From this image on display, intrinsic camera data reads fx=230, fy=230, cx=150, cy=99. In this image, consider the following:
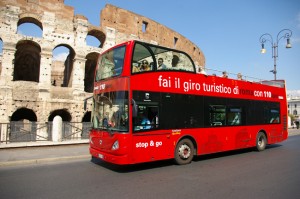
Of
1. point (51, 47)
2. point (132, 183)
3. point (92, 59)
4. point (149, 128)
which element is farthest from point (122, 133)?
point (92, 59)

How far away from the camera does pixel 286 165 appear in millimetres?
7820

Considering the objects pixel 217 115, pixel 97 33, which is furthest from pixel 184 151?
pixel 97 33

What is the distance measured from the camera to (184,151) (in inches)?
317

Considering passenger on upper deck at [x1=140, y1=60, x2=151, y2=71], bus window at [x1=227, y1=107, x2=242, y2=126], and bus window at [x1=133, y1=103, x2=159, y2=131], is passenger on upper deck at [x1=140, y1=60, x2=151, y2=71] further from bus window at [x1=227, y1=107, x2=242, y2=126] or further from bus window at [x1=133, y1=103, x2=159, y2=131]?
bus window at [x1=227, y1=107, x2=242, y2=126]

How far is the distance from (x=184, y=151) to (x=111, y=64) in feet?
12.8

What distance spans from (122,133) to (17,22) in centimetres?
1776

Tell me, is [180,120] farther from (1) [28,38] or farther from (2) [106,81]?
(1) [28,38]

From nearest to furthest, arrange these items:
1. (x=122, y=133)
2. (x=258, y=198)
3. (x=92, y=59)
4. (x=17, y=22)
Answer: (x=258, y=198) < (x=122, y=133) < (x=17, y=22) < (x=92, y=59)

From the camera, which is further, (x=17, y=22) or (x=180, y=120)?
(x=17, y=22)

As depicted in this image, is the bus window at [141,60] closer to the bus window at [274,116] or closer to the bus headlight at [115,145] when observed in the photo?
the bus headlight at [115,145]

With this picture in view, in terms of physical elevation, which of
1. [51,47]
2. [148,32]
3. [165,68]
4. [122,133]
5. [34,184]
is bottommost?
[34,184]

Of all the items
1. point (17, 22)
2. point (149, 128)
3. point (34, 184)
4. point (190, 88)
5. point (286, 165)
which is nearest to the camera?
point (34, 184)

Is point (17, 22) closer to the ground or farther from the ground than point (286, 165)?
farther from the ground

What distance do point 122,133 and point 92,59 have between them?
840 inches
